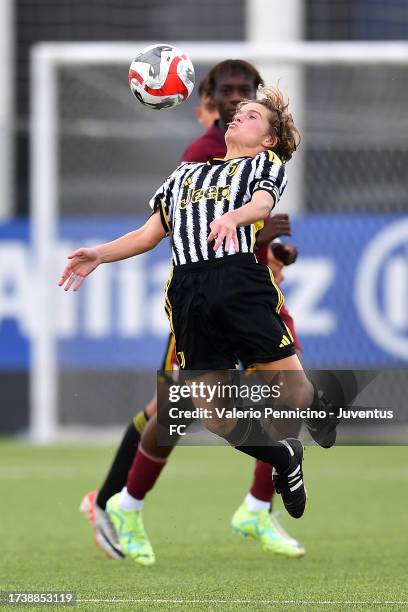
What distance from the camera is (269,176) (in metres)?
4.99

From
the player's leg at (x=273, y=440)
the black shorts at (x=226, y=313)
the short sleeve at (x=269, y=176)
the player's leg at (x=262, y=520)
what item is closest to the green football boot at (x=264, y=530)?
the player's leg at (x=262, y=520)

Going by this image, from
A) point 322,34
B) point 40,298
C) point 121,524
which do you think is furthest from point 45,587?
point 322,34

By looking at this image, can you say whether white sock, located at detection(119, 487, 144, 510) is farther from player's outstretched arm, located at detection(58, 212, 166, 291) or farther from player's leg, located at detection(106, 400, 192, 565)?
player's outstretched arm, located at detection(58, 212, 166, 291)

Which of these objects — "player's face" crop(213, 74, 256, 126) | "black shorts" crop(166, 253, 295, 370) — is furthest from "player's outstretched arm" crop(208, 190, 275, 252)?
"player's face" crop(213, 74, 256, 126)

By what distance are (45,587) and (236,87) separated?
97.2 inches

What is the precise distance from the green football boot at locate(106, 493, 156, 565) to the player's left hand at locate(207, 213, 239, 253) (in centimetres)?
188

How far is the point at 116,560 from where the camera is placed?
Answer: 6227 millimetres

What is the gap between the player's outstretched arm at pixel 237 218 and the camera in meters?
4.63

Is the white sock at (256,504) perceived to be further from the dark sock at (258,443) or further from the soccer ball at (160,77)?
the soccer ball at (160,77)

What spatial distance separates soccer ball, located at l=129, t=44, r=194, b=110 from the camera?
213 inches

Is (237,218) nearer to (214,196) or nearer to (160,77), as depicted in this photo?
(214,196)

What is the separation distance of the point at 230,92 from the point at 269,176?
1457 millimetres

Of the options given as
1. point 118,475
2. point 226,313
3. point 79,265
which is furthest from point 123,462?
point 226,313

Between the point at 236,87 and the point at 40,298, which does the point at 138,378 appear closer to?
the point at 40,298
